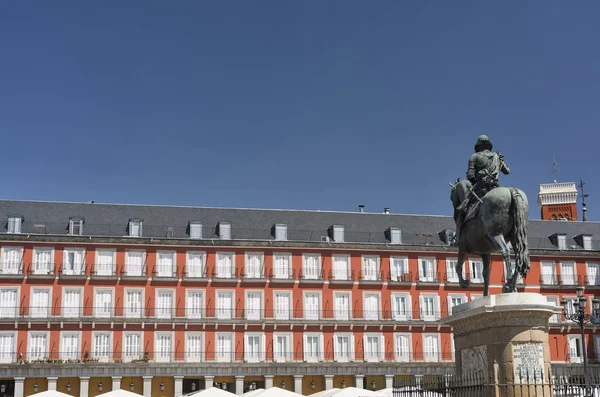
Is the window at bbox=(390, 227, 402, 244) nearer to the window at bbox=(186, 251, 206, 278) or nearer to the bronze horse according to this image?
the window at bbox=(186, 251, 206, 278)

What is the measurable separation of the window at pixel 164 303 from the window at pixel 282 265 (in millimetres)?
7630

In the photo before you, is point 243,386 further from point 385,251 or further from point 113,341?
point 385,251

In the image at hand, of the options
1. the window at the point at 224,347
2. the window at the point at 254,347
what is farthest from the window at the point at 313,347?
the window at the point at 224,347

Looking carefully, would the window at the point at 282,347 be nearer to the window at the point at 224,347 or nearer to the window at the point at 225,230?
the window at the point at 224,347

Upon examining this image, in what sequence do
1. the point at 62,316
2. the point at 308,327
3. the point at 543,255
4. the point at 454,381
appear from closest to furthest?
the point at 454,381
the point at 62,316
the point at 308,327
the point at 543,255

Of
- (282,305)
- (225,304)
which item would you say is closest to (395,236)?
(282,305)

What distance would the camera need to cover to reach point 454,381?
14266 millimetres

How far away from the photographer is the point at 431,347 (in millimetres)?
60469

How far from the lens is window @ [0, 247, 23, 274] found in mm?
55219

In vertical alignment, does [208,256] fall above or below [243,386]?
above

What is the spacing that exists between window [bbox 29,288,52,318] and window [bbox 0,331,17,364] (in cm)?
192

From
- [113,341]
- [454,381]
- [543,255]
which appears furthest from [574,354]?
[454,381]

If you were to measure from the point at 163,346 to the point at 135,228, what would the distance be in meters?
8.77

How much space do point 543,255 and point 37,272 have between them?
123 feet
